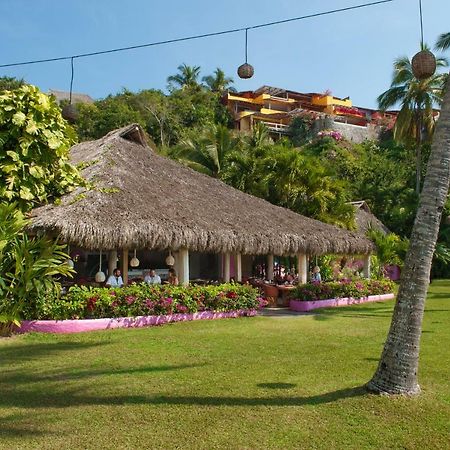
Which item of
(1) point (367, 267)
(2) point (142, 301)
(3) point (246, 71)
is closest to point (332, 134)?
(1) point (367, 267)

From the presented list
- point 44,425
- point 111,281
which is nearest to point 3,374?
point 44,425

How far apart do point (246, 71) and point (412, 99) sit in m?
25.8

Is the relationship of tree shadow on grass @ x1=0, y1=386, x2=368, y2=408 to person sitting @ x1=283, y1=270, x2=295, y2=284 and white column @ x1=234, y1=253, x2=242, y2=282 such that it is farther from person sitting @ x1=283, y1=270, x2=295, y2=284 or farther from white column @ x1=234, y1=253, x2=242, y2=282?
person sitting @ x1=283, y1=270, x2=295, y2=284

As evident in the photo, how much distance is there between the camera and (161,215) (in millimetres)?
13984

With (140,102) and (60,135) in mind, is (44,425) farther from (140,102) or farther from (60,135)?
(140,102)

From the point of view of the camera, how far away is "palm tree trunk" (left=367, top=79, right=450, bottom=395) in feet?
19.4

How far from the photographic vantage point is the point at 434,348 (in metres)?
9.48

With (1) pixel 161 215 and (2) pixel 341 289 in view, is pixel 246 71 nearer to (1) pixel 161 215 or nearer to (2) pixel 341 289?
(1) pixel 161 215

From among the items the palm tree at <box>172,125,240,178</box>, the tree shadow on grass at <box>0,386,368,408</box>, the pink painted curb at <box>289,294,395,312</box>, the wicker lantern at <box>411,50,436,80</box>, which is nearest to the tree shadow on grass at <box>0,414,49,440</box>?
the tree shadow on grass at <box>0,386,368,408</box>

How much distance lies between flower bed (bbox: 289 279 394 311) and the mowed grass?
5515 millimetres

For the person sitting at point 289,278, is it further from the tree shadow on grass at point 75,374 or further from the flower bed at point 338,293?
the tree shadow on grass at point 75,374

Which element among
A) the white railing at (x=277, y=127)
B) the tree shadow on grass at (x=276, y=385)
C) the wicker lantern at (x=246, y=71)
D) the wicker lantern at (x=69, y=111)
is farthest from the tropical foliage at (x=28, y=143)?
the white railing at (x=277, y=127)

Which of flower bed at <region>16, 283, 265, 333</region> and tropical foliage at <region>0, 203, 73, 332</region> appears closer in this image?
tropical foliage at <region>0, 203, 73, 332</region>

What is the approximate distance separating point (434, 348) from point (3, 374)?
7056 mm
